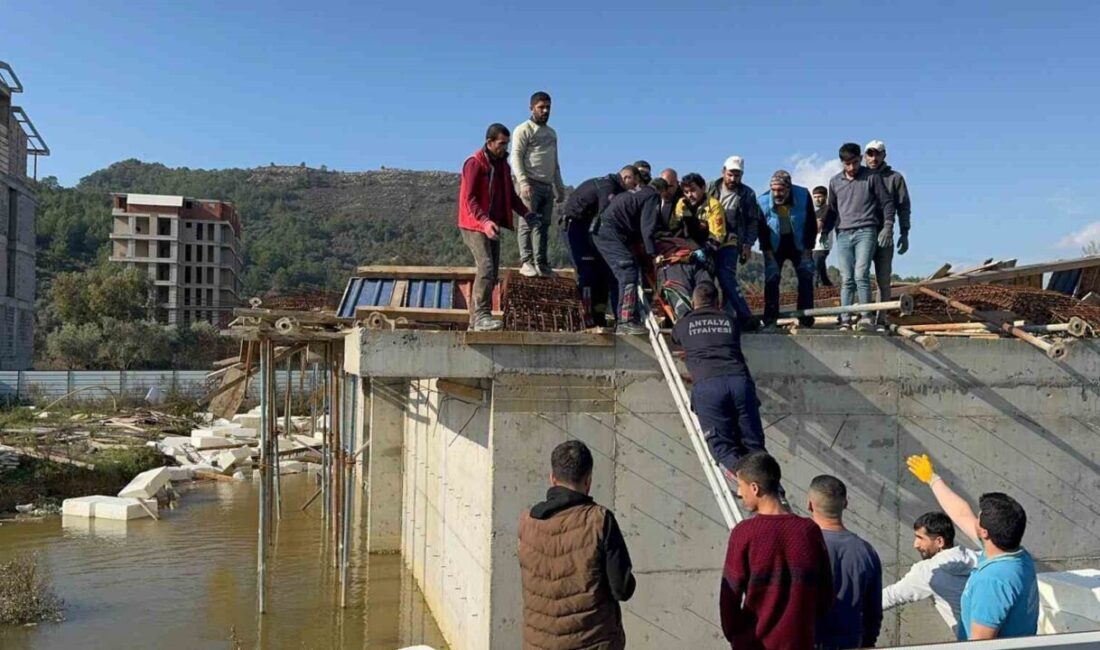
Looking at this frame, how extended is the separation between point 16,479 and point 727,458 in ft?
63.8

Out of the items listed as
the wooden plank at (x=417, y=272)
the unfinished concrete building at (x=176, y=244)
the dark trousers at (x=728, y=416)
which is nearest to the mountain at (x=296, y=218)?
the unfinished concrete building at (x=176, y=244)

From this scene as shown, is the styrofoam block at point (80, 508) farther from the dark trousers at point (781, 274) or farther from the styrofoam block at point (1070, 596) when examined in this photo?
the styrofoam block at point (1070, 596)

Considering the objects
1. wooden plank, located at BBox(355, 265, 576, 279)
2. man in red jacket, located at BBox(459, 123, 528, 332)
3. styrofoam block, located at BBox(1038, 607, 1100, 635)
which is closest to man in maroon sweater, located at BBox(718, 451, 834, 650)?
styrofoam block, located at BBox(1038, 607, 1100, 635)

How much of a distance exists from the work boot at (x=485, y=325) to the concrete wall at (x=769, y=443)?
0.50ft

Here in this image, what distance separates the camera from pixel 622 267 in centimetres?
699

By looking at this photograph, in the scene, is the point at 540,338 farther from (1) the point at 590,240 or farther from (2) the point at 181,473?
(2) the point at 181,473

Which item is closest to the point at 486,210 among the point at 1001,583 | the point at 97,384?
the point at 1001,583

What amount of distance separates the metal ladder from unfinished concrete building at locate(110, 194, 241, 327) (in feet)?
201

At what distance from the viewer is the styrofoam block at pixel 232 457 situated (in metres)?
24.1

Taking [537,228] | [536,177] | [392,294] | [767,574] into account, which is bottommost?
[767,574]

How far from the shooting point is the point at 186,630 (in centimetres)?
1040

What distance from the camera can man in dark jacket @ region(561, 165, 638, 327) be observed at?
7.85 meters

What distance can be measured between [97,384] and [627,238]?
1227 inches

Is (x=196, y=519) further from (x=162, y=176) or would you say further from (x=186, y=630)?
(x=162, y=176)
